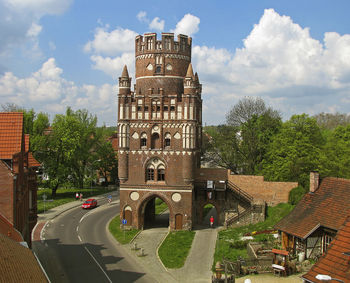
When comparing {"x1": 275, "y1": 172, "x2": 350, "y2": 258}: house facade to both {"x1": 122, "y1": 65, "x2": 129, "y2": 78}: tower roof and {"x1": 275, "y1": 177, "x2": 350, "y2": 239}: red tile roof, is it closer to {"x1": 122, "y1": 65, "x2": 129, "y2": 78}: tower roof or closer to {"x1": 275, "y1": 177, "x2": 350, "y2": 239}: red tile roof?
{"x1": 275, "y1": 177, "x2": 350, "y2": 239}: red tile roof

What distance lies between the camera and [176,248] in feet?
100

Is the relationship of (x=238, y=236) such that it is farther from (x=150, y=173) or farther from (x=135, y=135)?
(x=135, y=135)

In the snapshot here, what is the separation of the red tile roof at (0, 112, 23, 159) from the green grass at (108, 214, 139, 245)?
14.8m

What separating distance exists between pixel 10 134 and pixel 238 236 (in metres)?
21.5

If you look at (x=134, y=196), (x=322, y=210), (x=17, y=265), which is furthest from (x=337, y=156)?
(x=17, y=265)

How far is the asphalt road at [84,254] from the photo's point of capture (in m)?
24.7

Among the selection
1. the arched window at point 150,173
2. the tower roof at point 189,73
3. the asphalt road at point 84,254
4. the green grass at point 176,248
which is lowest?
the asphalt road at point 84,254

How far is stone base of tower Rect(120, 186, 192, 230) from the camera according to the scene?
3569 cm

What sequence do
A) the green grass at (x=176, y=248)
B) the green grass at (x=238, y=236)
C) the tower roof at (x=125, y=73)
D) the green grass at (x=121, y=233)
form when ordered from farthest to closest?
the tower roof at (x=125, y=73), the green grass at (x=121, y=233), the green grass at (x=238, y=236), the green grass at (x=176, y=248)

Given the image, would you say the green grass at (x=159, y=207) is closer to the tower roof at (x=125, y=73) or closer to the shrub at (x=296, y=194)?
the shrub at (x=296, y=194)

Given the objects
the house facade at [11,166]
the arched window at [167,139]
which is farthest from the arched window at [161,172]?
the house facade at [11,166]

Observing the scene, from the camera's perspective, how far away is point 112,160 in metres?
69.2

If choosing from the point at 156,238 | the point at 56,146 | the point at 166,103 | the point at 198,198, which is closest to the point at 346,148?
the point at 198,198

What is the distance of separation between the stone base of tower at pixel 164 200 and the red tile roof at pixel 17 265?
65.3ft
